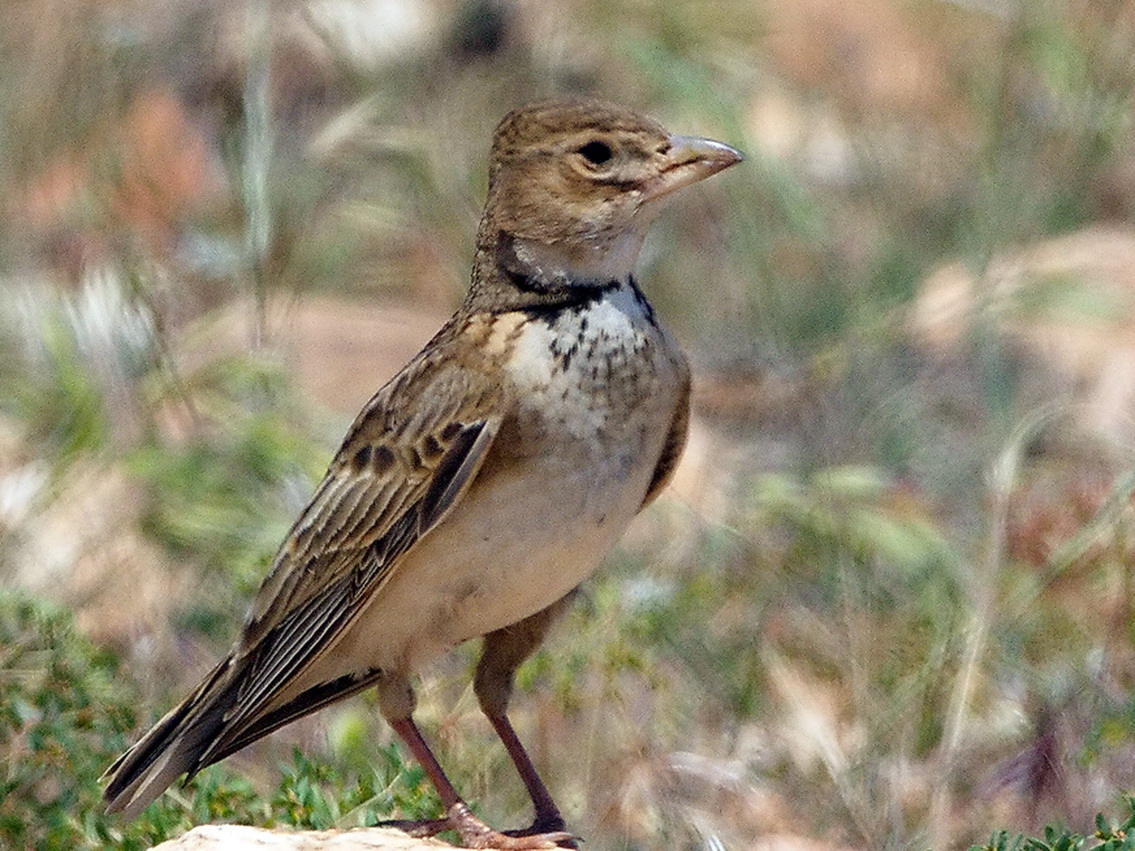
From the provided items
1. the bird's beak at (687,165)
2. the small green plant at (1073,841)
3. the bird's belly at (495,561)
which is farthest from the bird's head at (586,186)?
the small green plant at (1073,841)

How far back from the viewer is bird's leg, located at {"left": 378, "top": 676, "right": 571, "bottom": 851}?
15.0 feet

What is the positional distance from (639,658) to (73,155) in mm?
4922

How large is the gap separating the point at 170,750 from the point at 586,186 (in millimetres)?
1489

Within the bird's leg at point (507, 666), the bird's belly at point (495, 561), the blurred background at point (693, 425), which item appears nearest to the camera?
the bird's belly at point (495, 561)

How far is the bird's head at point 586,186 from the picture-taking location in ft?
16.0

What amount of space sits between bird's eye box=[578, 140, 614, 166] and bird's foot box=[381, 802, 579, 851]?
4.62 ft

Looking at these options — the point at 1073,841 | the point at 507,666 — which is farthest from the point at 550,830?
the point at 1073,841

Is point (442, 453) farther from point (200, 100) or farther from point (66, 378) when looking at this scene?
point (200, 100)

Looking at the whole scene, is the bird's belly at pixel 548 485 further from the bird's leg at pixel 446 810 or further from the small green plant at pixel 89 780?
the small green plant at pixel 89 780

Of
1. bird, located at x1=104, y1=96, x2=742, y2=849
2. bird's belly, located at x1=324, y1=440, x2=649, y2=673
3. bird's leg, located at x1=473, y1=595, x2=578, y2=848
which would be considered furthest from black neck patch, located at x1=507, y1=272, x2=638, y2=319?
bird's leg, located at x1=473, y1=595, x2=578, y2=848

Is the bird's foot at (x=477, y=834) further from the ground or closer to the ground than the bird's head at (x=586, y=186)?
closer to the ground

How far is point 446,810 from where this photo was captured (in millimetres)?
4785

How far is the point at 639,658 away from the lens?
17.9ft

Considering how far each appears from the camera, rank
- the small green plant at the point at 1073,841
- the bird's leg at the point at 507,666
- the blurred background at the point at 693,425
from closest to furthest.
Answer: the small green plant at the point at 1073,841 < the bird's leg at the point at 507,666 < the blurred background at the point at 693,425
